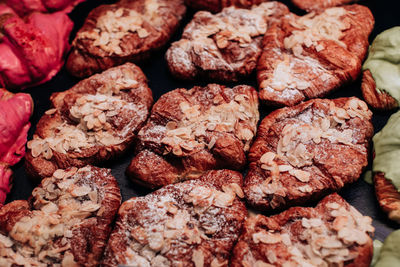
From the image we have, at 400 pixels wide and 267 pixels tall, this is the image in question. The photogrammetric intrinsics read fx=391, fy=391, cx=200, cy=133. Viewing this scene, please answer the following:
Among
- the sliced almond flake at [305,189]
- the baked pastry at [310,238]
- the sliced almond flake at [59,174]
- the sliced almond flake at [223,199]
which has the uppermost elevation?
the sliced almond flake at [59,174]

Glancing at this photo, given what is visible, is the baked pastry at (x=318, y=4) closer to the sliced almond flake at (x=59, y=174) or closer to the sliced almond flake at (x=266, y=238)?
the sliced almond flake at (x=266, y=238)

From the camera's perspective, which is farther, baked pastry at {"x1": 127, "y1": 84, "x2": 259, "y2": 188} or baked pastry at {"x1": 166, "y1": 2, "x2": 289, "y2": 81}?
baked pastry at {"x1": 166, "y1": 2, "x2": 289, "y2": 81}

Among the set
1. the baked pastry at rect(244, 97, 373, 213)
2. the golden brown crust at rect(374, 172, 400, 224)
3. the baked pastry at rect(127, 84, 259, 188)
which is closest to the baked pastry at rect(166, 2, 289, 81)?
the baked pastry at rect(127, 84, 259, 188)

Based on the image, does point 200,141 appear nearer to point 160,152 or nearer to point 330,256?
point 160,152

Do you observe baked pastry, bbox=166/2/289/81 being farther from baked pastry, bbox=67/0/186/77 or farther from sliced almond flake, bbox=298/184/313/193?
sliced almond flake, bbox=298/184/313/193

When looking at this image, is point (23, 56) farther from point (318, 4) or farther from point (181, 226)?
point (318, 4)

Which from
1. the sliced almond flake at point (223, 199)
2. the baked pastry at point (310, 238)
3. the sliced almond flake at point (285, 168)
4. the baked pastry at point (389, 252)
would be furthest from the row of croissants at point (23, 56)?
the baked pastry at point (389, 252)
